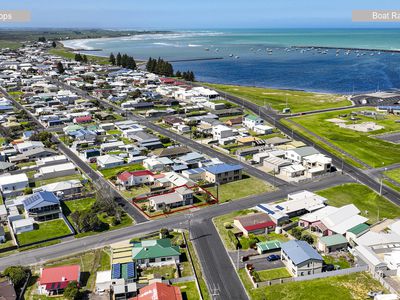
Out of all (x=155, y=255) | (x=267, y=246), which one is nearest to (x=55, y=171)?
(x=155, y=255)

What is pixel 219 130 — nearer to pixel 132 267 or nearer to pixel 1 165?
pixel 1 165

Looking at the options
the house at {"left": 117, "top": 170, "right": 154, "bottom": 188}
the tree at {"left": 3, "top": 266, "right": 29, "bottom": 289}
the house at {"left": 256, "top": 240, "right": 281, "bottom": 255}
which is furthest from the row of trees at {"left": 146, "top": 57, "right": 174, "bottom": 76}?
the tree at {"left": 3, "top": 266, "right": 29, "bottom": 289}

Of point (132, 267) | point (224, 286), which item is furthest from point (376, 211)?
point (132, 267)

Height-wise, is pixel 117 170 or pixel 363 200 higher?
pixel 117 170

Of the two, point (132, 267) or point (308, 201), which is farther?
point (308, 201)

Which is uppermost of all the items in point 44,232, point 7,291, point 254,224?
point 254,224

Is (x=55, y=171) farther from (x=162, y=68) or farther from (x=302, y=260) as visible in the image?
(x=162, y=68)
